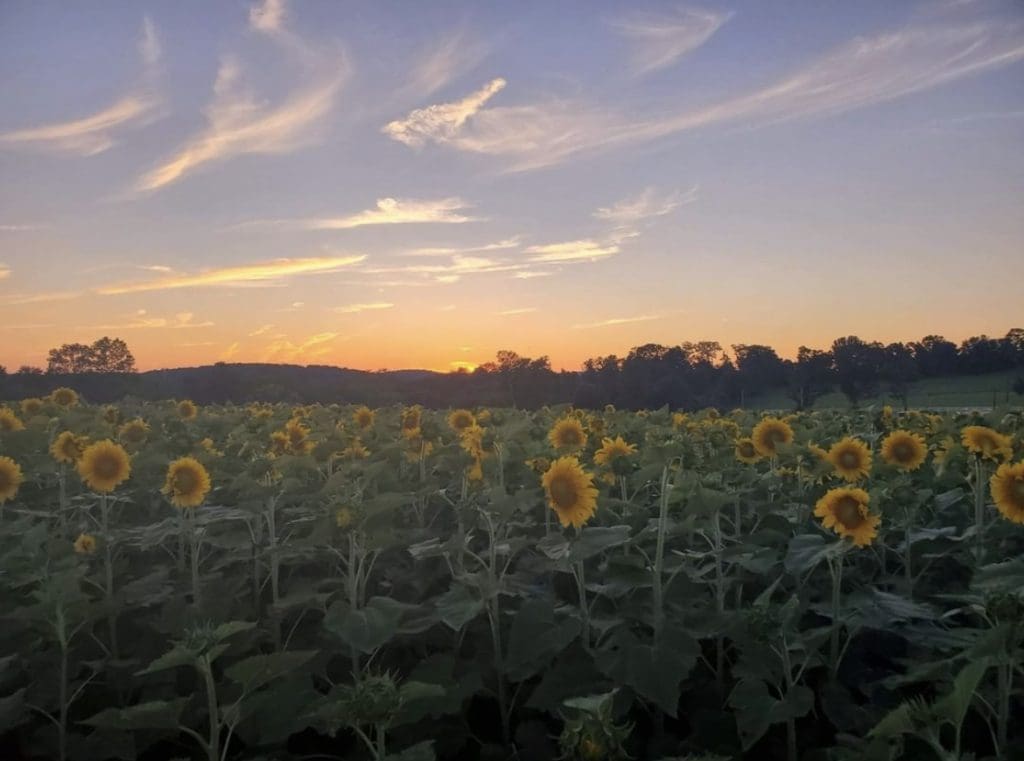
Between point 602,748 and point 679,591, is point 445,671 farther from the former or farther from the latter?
point 602,748

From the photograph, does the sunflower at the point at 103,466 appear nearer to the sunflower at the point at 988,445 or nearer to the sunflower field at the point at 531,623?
the sunflower field at the point at 531,623

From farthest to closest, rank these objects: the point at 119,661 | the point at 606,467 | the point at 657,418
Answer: the point at 657,418 → the point at 606,467 → the point at 119,661

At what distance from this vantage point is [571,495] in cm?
410

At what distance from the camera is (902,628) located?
344 centimetres

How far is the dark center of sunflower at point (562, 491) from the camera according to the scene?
409cm

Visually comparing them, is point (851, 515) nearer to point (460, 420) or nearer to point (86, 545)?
point (86, 545)

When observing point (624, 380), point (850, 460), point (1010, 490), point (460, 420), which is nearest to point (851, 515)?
point (1010, 490)

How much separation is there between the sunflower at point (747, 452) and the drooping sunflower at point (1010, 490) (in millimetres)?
2076

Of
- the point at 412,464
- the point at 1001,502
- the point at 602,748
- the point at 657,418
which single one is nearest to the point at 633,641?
the point at 602,748

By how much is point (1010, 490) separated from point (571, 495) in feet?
7.00

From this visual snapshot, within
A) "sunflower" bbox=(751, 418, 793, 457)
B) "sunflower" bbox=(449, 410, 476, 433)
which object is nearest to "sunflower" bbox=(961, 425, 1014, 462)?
"sunflower" bbox=(751, 418, 793, 457)

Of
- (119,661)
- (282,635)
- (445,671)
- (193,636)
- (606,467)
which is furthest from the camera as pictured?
(606,467)

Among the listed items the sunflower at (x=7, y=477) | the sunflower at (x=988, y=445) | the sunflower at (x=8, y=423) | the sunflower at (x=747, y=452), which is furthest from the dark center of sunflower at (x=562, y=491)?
the sunflower at (x=8, y=423)

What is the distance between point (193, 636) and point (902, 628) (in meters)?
2.59
